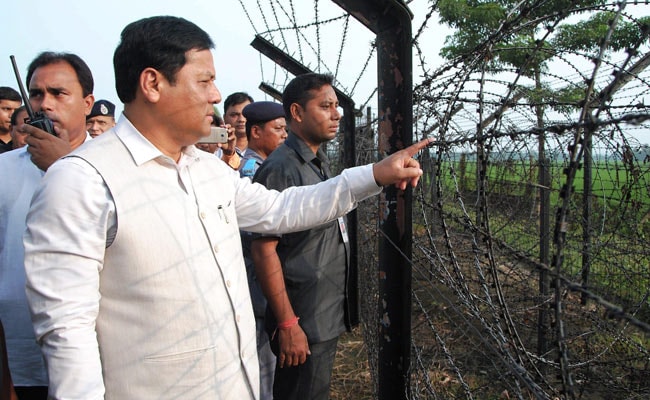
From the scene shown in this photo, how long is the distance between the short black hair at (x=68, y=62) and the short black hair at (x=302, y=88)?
93 cm

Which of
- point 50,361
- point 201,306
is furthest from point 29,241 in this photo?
point 201,306

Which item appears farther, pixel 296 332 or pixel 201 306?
pixel 296 332

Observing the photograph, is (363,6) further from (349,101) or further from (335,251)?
(349,101)

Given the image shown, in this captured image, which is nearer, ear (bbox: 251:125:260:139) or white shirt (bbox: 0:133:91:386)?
white shirt (bbox: 0:133:91:386)

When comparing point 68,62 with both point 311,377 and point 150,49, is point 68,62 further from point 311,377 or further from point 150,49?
point 311,377

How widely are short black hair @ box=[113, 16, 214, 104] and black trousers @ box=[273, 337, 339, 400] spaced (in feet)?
4.51

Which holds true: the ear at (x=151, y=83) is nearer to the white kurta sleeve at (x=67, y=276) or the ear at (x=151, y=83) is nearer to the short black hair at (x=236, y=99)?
the white kurta sleeve at (x=67, y=276)

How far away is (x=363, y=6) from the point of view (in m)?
1.64

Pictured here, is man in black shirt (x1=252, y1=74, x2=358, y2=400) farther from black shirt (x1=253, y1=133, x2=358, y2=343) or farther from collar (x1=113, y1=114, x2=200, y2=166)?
collar (x1=113, y1=114, x2=200, y2=166)

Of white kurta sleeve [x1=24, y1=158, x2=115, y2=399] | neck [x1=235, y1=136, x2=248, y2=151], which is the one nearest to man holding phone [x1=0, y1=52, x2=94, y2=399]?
white kurta sleeve [x1=24, y1=158, x2=115, y2=399]

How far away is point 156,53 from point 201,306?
692 mm

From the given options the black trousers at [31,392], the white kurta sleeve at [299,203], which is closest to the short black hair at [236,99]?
the white kurta sleeve at [299,203]

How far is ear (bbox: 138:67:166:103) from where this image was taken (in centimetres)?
130

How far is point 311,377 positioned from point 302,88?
1.41 m
